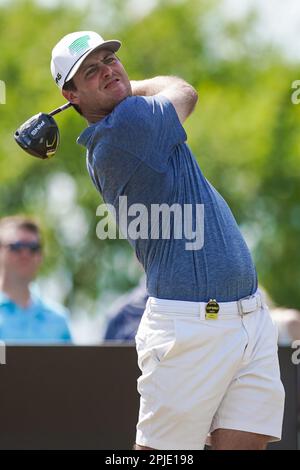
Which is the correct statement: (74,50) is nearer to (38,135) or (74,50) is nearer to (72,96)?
(72,96)

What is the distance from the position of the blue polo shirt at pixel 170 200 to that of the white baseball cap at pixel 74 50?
0.28m

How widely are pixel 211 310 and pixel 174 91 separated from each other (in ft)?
3.39

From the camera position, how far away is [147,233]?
4.69 m

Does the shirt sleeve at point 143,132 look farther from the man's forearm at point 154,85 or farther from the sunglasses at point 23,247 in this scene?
the sunglasses at point 23,247

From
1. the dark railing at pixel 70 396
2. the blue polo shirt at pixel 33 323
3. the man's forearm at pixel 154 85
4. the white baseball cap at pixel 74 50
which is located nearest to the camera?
the white baseball cap at pixel 74 50

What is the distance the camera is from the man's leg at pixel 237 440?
4520mm

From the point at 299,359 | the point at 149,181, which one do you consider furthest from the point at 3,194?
the point at 149,181

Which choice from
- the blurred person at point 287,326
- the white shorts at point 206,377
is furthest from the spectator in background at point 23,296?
the white shorts at point 206,377

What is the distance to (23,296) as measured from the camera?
771cm

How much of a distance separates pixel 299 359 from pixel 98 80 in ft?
7.19

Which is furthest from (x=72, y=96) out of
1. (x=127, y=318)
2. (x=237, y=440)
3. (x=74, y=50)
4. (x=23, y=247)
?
(x=23, y=247)

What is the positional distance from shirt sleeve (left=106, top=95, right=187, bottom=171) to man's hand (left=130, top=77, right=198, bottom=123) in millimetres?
176

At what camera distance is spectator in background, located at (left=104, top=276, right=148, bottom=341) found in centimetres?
740

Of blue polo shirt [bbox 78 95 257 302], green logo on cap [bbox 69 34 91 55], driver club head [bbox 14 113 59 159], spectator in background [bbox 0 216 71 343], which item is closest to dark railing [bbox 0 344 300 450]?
spectator in background [bbox 0 216 71 343]
